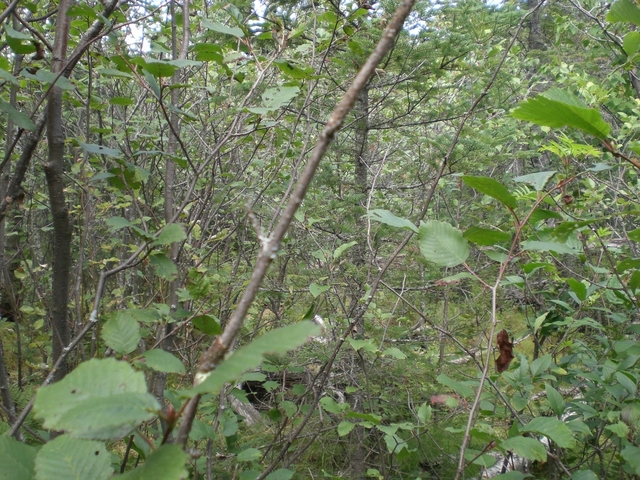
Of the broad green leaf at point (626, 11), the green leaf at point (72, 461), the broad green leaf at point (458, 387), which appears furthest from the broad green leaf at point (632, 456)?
the green leaf at point (72, 461)

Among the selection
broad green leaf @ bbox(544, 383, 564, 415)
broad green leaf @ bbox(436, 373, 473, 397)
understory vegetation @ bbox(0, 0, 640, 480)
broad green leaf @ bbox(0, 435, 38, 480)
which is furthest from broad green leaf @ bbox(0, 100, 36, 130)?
broad green leaf @ bbox(544, 383, 564, 415)

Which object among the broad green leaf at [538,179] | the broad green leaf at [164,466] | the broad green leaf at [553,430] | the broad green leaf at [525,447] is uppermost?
the broad green leaf at [538,179]

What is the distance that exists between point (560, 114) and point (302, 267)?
7.48ft

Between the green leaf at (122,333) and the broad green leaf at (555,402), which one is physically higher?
the green leaf at (122,333)

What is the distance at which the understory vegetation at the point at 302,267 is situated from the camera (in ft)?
1.92

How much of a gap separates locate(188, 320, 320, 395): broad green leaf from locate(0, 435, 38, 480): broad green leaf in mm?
353

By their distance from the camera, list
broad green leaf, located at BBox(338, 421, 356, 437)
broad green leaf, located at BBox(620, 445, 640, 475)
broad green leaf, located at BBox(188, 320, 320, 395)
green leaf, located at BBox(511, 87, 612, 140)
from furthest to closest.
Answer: broad green leaf, located at BBox(338, 421, 356, 437), broad green leaf, located at BBox(620, 445, 640, 475), green leaf, located at BBox(511, 87, 612, 140), broad green leaf, located at BBox(188, 320, 320, 395)

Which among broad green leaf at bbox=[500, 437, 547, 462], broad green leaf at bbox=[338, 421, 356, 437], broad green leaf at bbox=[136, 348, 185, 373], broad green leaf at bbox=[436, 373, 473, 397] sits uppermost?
broad green leaf at bbox=[136, 348, 185, 373]

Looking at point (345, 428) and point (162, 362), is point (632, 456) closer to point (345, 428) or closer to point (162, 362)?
point (345, 428)

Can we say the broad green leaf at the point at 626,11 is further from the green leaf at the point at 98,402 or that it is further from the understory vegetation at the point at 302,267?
the green leaf at the point at 98,402

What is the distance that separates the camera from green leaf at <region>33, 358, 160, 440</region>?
1.49 feet

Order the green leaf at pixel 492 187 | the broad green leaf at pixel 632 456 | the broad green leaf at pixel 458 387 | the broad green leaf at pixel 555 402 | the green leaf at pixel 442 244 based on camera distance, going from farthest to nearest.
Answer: the broad green leaf at pixel 555 402 → the broad green leaf at pixel 458 387 → the broad green leaf at pixel 632 456 → the green leaf at pixel 442 244 → the green leaf at pixel 492 187

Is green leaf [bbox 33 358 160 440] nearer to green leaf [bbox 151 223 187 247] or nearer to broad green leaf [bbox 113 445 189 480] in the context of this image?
broad green leaf [bbox 113 445 189 480]

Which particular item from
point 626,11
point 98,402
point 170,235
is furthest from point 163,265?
point 626,11
